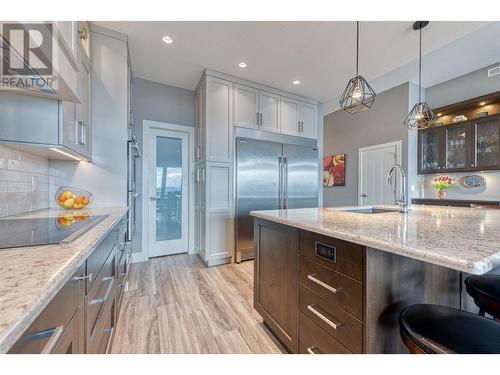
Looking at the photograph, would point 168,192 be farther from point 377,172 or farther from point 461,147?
point 461,147

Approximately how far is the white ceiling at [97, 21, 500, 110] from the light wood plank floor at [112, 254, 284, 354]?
110 inches

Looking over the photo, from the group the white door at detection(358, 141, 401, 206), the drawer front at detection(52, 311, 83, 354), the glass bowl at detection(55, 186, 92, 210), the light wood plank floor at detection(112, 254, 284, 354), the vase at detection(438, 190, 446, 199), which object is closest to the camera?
the drawer front at detection(52, 311, 83, 354)

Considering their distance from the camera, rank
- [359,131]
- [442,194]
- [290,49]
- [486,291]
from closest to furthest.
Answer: [486,291]
[290,49]
[442,194]
[359,131]

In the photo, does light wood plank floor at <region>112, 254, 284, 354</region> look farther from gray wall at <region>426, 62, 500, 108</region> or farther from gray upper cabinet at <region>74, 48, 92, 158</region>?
gray wall at <region>426, 62, 500, 108</region>

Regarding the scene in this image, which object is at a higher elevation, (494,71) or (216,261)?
(494,71)

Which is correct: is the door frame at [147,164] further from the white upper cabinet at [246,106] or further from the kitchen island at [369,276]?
the kitchen island at [369,276]

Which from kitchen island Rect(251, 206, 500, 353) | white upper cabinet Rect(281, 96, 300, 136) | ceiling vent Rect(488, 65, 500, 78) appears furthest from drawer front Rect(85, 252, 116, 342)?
ceiling vent Rect(488, 65, 500, 78)

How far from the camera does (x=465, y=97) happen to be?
3.72 metres

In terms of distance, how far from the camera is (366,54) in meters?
2.84

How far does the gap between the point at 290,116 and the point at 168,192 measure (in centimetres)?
247

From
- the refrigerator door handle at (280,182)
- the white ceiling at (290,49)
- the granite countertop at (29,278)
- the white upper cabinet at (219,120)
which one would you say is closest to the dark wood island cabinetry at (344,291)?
the granite countertop at (29,278)

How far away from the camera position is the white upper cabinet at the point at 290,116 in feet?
12.5

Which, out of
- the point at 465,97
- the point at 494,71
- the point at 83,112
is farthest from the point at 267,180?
the point at 494,71

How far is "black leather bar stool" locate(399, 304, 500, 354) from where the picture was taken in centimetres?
70
